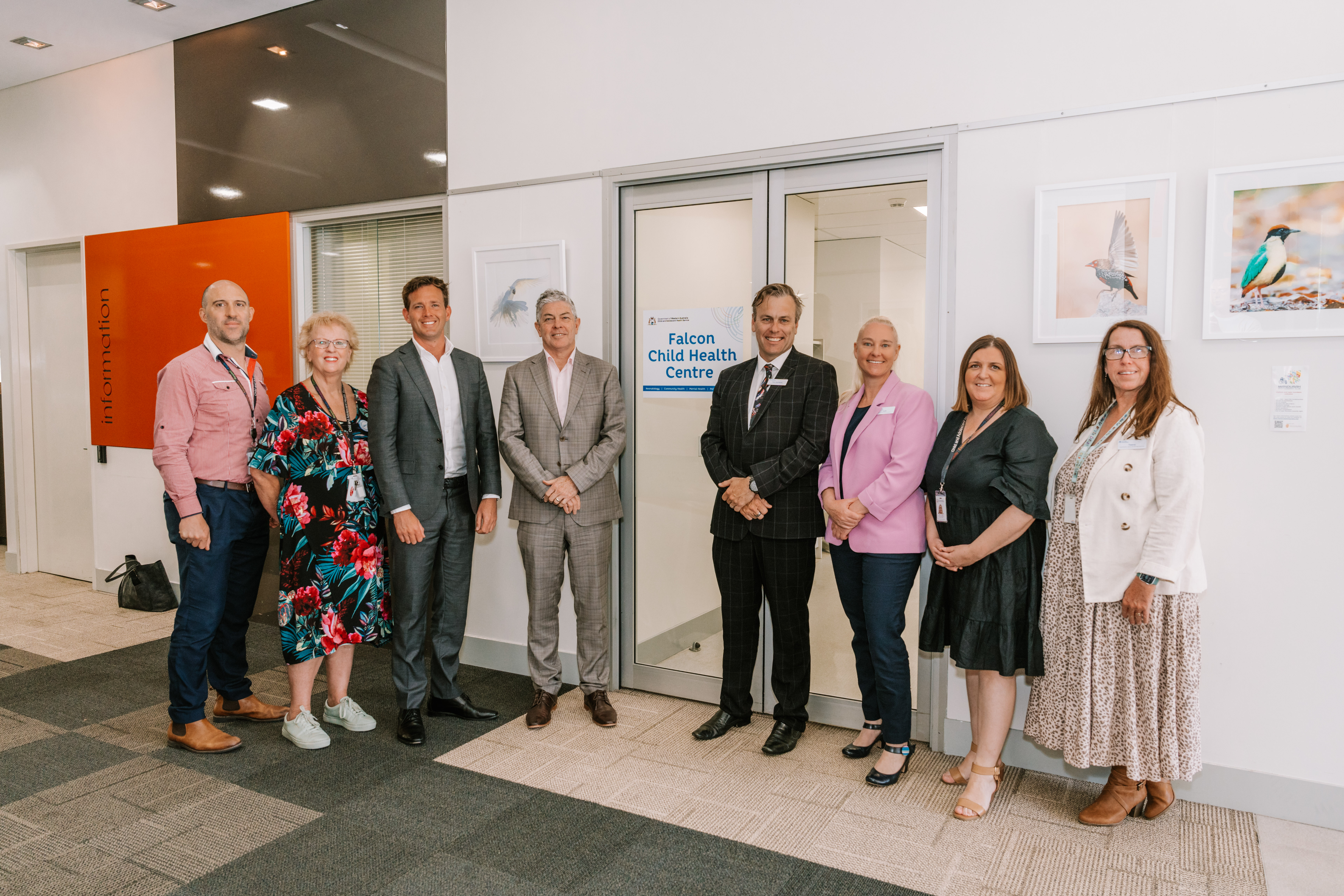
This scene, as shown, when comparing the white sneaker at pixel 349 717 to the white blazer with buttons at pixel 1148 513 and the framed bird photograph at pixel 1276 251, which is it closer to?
the white blazer with buttons at pixel 1148 513

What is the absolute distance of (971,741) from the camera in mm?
3186

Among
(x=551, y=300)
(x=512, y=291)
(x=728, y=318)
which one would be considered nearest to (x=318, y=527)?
(x=551, y=300)

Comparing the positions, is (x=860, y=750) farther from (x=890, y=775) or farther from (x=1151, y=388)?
(x=1151, y=388)

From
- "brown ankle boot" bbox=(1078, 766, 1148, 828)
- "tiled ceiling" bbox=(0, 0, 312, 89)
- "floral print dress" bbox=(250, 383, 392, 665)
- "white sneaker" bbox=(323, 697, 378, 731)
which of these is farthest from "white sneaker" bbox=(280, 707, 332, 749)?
"tiled ceiling" bbox=(0, 0, 312, 89)

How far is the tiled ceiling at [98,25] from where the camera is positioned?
4785mm

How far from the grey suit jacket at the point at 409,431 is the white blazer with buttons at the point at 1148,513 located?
7.76 feet

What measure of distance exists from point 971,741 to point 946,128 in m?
2.30

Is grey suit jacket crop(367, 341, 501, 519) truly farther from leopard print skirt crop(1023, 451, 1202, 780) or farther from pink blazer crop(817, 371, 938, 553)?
leopard print skirt crop(1023, 451, 1202, 780)

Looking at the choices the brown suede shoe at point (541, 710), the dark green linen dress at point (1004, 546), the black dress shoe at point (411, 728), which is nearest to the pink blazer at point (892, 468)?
the dark green linen dress at point (1004, 546)

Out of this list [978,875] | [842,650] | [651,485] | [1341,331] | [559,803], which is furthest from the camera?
[651,485]

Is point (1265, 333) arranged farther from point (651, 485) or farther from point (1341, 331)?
point (651, 485)

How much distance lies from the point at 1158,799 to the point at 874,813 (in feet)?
3.00

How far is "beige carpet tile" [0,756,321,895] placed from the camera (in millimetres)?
2418

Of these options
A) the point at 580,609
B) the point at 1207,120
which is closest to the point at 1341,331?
the point at 1207,120
